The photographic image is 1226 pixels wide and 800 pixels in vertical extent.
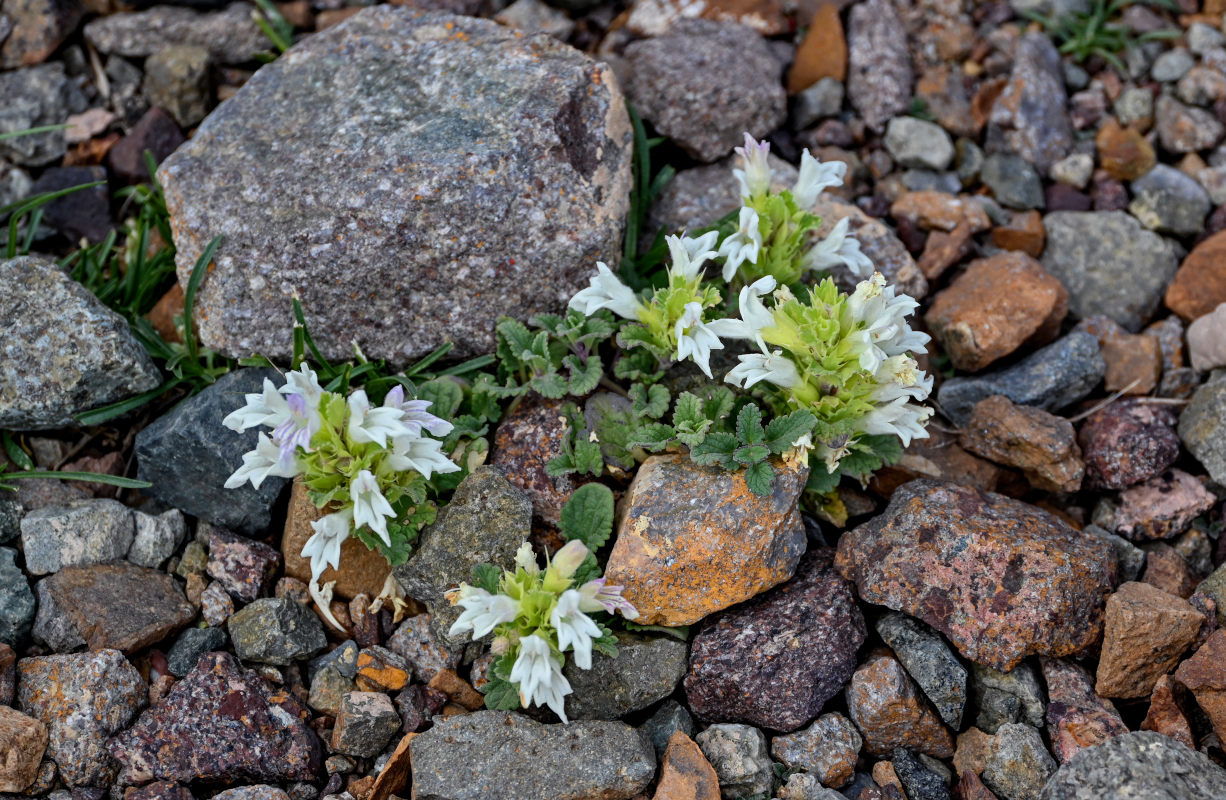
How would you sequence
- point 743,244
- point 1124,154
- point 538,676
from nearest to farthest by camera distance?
point 538,676
point 743,244
point 1124,154

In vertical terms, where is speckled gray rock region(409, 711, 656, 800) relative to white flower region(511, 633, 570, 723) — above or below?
below

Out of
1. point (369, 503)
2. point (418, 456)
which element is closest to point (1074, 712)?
point (418, 456)

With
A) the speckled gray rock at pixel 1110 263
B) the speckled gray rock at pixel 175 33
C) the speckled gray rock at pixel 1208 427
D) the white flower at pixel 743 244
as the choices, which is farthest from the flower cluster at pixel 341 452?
the speckled gray rock at pixel 1110 263

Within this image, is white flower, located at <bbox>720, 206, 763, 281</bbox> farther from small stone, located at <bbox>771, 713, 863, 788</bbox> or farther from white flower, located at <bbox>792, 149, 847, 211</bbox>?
small stone, located at <bbox>771, 713, 863, 788</bbox>

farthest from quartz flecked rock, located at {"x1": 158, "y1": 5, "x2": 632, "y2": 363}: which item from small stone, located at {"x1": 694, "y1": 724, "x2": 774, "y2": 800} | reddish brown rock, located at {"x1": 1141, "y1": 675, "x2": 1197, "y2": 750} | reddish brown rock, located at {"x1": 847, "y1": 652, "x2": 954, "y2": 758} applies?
reddish brown rock, located at {"x1": 1141, "y1": 675, "x2": 1197, "y2": 750}

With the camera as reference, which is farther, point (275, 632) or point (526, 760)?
point (275, 632)

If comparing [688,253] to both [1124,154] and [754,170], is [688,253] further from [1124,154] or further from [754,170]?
[1124,154]

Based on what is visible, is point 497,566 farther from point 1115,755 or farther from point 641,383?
point 1115,755
